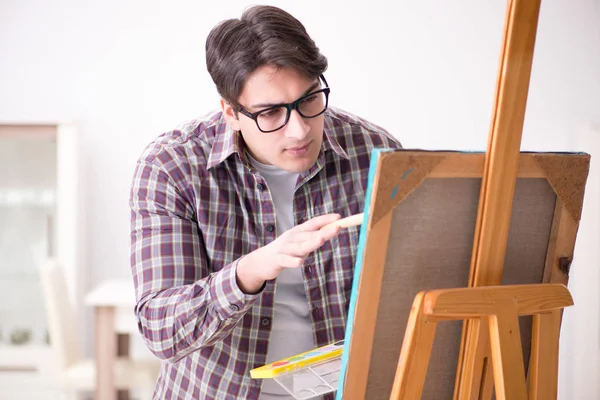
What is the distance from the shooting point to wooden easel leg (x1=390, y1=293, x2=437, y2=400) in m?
1.00

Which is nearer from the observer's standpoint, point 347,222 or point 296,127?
point 347,222

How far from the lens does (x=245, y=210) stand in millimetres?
1398

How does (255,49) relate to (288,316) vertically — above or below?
above

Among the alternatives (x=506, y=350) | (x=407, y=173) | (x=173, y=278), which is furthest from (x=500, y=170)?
(x=173, y=278)

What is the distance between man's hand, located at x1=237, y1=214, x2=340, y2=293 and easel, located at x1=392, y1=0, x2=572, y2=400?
162 millimetres

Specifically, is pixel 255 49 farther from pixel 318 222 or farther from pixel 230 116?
pixel 318 222

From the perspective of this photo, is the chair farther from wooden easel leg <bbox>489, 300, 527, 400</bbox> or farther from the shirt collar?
wooden easel leg <bbox>489, 300, 527, 400</bbox>

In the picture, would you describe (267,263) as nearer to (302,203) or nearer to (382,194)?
(382,194)

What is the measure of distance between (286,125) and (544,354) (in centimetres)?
57

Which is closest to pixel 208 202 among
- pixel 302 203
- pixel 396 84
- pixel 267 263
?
pixel 302 203

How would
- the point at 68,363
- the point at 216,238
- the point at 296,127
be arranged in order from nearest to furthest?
the point at 296,127 < the point at 216,238 < the point at 68,363

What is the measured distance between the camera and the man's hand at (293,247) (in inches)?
39.8

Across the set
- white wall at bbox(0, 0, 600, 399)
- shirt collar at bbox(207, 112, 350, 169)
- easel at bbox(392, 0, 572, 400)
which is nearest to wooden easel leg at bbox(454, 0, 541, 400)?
easel at bbox(392, 0, 572, 400)

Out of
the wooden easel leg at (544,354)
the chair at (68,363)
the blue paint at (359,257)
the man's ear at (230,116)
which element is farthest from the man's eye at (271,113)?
the chair at (68,363)
